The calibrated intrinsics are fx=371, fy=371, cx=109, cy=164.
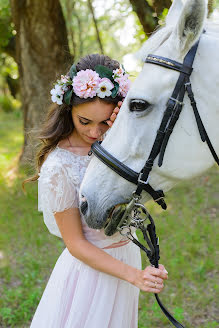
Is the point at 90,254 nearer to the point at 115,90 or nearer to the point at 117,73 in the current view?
the point at 115,90

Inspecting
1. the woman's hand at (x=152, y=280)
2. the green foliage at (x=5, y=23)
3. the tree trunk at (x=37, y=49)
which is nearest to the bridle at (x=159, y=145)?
the woman's hand at (x=152, y=280)

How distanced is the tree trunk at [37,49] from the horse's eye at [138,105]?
444cm

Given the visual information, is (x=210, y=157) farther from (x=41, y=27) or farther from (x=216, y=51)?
(x=41, y=27)

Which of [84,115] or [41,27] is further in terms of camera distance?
[41,27]

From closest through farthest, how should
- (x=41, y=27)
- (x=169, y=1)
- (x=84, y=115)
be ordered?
(x=84, y=115) < (x=169, y=1) < (x=41, y=27)

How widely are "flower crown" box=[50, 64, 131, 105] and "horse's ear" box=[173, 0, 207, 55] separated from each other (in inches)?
17.7

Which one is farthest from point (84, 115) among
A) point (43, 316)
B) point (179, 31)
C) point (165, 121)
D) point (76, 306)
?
point (43, 316)

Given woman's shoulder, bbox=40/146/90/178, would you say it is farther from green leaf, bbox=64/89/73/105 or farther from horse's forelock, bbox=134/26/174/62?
horse's forelock, bbox=134/26/174/62

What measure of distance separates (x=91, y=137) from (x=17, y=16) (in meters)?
4.91

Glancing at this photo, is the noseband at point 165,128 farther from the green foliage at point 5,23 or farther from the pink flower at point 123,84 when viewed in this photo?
the green foliage at point 5,23

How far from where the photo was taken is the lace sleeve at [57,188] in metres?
1.81

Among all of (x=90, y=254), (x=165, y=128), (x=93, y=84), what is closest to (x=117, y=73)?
(x=93, y=84)

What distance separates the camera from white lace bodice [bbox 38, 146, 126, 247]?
182 centimetres

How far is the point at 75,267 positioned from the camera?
1.97m
